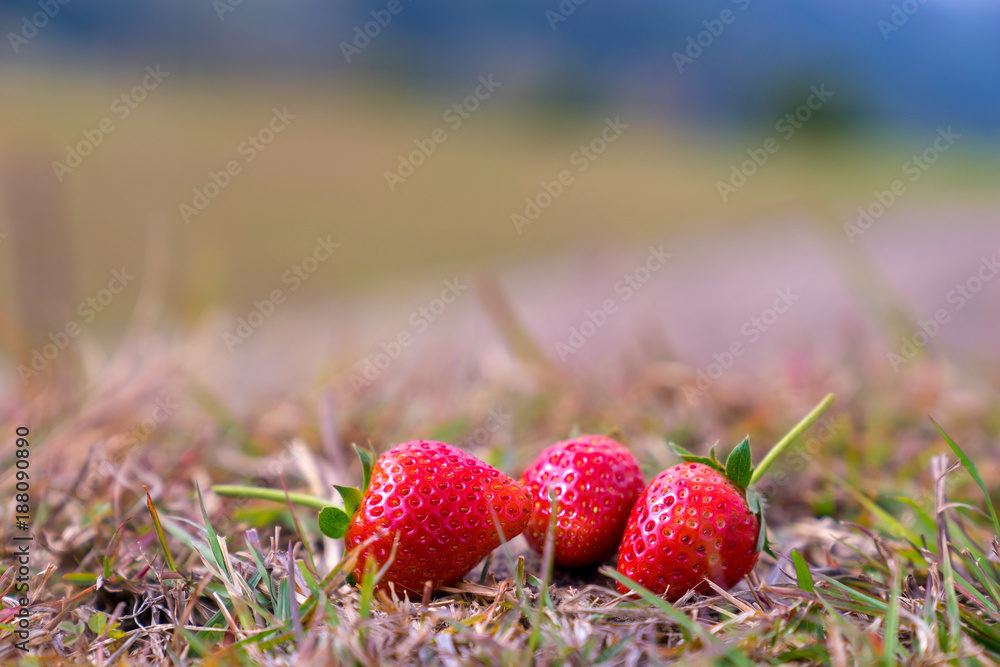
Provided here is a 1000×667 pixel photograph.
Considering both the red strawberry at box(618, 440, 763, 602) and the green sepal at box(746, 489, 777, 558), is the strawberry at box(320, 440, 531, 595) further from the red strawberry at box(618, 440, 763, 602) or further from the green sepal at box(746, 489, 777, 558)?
the green sepal at box(746, 489, 777, 558)

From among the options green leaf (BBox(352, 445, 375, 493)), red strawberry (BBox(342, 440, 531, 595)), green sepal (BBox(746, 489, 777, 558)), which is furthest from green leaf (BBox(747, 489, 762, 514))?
green leaf (BBox(352, 445, 375, 493))

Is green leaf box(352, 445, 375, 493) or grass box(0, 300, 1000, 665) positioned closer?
grass box(0, 300, 1000, 665)

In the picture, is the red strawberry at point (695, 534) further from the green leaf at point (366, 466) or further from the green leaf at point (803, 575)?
the green leaf at point (366, 466)

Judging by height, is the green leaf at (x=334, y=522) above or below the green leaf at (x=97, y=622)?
above

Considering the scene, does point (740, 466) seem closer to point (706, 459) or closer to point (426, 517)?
point (706, 459)

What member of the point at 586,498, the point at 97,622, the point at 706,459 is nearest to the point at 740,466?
the point at 706,459

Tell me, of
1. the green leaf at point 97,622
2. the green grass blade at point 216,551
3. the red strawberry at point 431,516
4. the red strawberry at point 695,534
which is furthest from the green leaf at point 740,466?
the green leaf at point 97,622

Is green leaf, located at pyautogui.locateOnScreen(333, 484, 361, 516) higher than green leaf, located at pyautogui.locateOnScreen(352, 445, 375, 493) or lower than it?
lower
